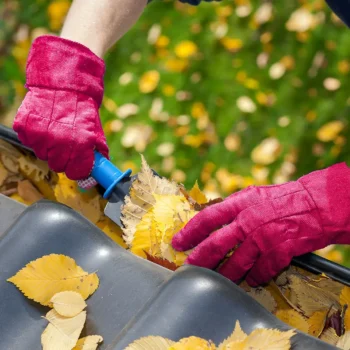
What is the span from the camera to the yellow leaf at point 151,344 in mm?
957

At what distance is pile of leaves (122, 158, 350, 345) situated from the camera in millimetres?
1146

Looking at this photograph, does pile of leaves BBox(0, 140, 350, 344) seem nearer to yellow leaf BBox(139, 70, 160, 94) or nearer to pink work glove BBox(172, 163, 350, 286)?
pink work glove BBox(172, 163, 350, 286)

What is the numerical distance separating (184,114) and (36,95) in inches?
51.4

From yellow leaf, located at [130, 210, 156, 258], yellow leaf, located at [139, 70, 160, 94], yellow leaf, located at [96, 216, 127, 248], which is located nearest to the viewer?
yellow leaf, located at [130, 210, 156, 258]

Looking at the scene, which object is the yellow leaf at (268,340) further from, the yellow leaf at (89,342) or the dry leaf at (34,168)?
the dry leaf at (34,168)

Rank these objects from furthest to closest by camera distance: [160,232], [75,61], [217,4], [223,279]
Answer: [217,4], [75,61], [160,232], [223,279]

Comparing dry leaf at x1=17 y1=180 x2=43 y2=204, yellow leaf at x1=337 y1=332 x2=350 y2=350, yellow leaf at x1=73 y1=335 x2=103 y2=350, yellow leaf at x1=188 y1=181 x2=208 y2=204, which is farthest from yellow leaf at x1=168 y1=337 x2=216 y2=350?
dry leaf at x1=17 y1=180 x2=43 y2=204

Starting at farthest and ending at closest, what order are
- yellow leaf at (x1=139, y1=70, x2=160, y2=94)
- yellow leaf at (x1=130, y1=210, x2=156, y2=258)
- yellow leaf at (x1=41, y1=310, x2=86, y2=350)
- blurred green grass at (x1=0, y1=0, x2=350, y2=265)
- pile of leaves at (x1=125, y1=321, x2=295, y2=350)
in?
yellow leaf at (x1=139, y1=70, x2=160, y2=94) → blurred green grass at (x1=0, y1=0, x2=350, y2=265) → yellow leaf at (x1=130, y1=210, x2=156, y2=258) → yellow leaf at (x1=41, y1=310, x2=86, y2=350) → pile of leaves at (x1=125, y1=321, x2=295, y2=350)

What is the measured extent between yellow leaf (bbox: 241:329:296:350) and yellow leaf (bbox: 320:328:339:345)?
17 cm

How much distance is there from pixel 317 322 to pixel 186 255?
11.9 inches

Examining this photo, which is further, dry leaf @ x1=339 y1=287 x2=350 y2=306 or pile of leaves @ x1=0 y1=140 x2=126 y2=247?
pile of leaves @ x1=0 y1=140 x2=126 y2=247

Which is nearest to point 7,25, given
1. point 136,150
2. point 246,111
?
point 136,150

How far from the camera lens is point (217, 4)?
2998 millimetres

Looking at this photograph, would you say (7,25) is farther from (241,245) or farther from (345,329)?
(345,329)
